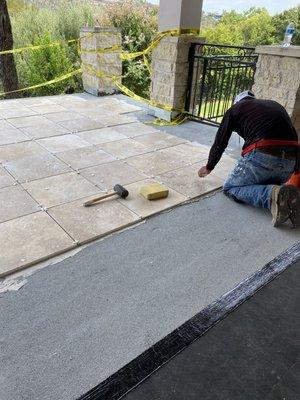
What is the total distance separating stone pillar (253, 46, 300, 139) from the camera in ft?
12.1

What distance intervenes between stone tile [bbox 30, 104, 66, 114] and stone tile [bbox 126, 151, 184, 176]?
2.33m

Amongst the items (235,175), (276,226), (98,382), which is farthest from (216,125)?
(98,382)

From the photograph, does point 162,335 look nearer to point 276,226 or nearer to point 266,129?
point 276,226

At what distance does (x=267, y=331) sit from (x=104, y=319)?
90 centimetres

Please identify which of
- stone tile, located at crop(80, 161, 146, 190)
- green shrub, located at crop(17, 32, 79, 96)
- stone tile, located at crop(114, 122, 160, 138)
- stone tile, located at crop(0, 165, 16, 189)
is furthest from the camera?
green shrub, located at crop(17, 32, 79, 96)

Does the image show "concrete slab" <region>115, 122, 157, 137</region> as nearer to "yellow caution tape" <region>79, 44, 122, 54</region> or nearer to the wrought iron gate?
the wrought iron gate

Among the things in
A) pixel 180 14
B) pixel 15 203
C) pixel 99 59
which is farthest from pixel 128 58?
pixel 15 203

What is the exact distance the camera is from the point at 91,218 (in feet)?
9.03

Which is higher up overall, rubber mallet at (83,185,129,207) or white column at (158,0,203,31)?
white column at (158,0,203,31)

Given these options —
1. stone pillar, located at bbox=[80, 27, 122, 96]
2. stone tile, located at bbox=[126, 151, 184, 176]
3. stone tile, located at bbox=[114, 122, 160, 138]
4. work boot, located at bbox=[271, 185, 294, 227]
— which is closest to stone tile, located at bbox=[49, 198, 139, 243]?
stone tile, located at bbox=[126, 151, 184, 176]

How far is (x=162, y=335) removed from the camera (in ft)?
5.88

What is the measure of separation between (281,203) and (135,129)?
110 inches

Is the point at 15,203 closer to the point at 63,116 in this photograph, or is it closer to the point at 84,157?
the point at 84,157

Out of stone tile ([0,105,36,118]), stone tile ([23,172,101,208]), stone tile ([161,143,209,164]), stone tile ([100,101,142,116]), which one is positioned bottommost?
stone tile ([23,172,101,208])
